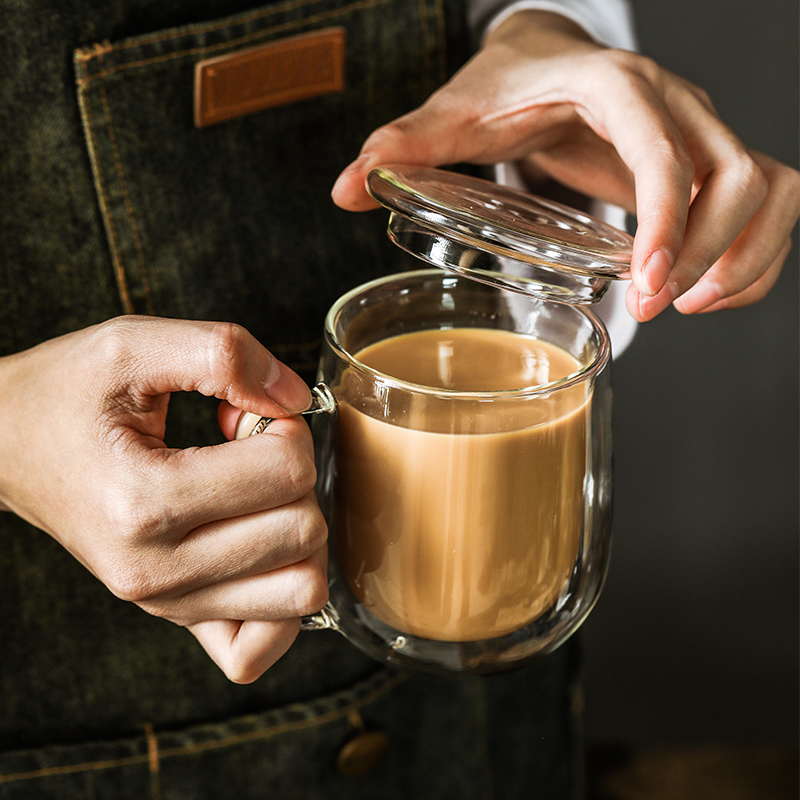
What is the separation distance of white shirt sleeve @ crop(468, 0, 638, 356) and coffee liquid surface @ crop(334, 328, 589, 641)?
0.20m

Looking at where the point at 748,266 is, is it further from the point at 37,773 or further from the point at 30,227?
the point at 37,773

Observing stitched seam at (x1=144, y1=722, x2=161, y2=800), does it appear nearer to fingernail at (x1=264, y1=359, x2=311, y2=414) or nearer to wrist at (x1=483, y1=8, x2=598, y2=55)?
fingernail at (x1=264, y1=359, x2=311, y2=414)

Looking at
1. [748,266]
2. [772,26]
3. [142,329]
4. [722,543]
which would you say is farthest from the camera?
[722,543]

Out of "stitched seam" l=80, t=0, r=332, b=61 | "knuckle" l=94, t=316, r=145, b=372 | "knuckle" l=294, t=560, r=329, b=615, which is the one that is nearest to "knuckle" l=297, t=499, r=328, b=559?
"knuckle" l=294, t=560, r=329, b=615

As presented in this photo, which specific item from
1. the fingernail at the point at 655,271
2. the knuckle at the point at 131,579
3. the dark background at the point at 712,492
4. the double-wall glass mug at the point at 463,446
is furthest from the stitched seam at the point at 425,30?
the dark background at the point at 712,492

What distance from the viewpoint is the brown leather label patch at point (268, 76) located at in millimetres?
577

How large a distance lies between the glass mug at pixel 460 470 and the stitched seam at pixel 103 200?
198mm

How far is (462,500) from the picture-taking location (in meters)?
0.42

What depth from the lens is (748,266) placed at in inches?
20.5

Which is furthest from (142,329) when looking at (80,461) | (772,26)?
(772,26)

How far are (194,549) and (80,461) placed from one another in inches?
2.9

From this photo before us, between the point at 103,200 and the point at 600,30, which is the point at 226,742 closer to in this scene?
the point at 103,200

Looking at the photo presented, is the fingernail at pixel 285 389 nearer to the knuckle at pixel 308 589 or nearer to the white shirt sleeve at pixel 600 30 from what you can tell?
the knuckle at pixel 308 589

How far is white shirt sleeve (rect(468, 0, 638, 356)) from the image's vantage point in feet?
2.22
